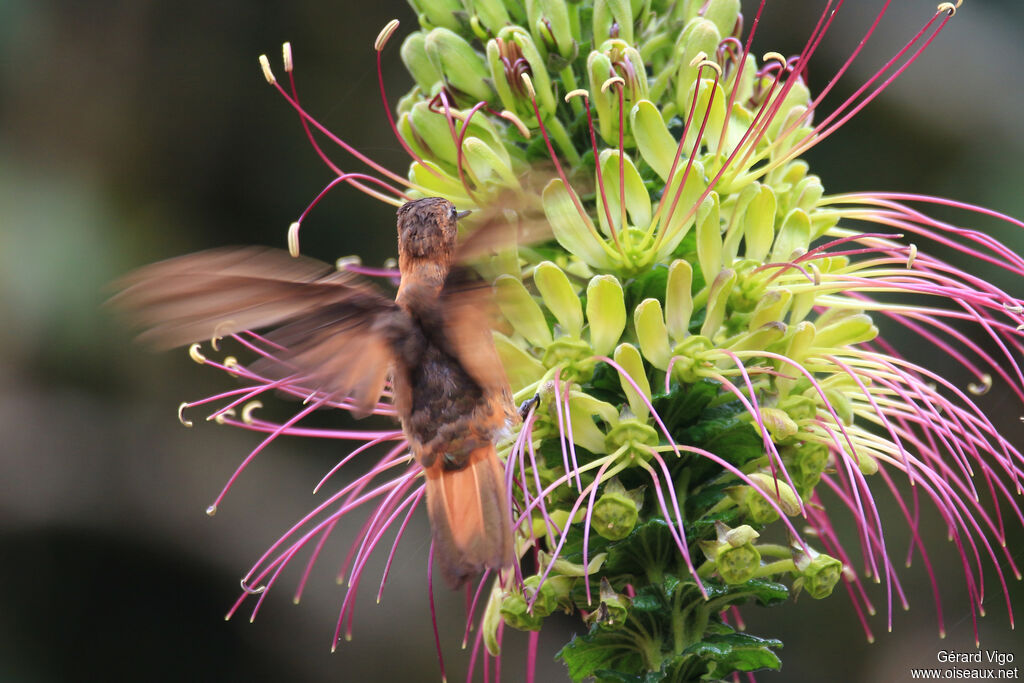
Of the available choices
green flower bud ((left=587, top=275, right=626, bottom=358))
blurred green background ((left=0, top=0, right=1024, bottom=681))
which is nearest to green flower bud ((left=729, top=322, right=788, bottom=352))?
green flower bud ((left=587, top=275, right=626, bottom=358))

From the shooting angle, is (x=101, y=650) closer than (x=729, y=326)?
No

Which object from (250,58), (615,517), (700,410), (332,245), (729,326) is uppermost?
(250,58)

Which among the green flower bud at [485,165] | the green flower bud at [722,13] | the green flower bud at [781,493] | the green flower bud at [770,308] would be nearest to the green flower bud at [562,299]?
the green flower bud at [485,165]

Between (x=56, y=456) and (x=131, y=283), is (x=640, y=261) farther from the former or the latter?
(x=56, y=456)

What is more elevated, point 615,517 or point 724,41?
point 724,41

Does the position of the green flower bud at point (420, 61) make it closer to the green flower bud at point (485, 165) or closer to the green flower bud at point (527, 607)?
the green flower bud at point (485, 165)

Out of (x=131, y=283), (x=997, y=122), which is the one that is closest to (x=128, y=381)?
(x=131, y=283)

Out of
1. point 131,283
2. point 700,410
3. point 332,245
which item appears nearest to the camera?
point 131,283
